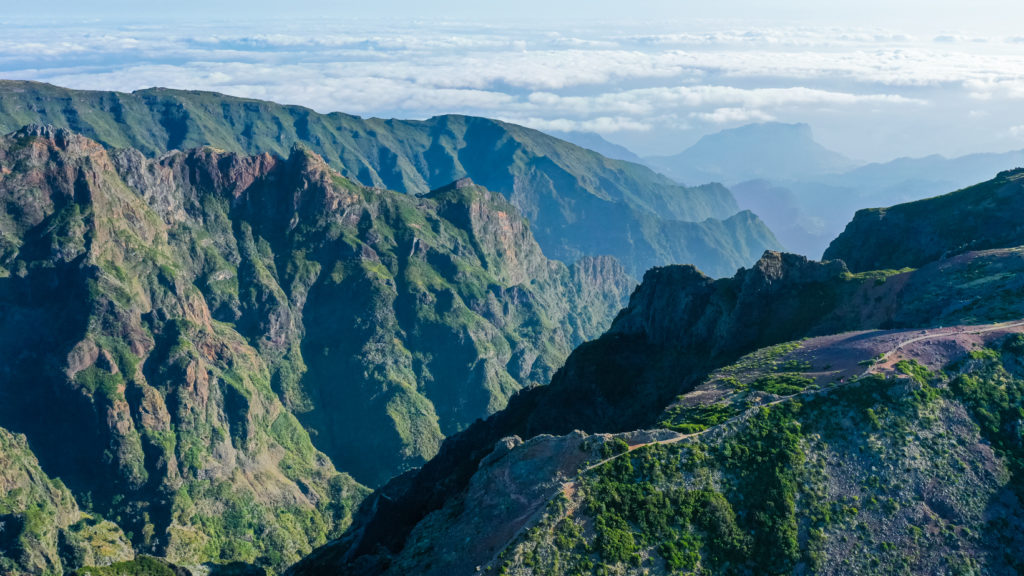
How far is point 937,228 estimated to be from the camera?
547 ft

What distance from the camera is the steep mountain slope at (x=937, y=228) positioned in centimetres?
15485

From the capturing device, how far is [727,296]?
145m

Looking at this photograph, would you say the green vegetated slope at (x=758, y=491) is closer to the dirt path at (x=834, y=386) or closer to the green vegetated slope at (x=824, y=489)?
the green vegetated slope at (x=824, y=489)

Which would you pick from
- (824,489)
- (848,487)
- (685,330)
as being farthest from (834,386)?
(685,330)

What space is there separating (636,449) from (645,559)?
1285 centimetres

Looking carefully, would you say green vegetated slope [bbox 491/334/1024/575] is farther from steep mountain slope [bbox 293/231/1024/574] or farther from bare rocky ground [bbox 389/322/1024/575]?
steep mountain slope [bbox 293/231/1024/574]

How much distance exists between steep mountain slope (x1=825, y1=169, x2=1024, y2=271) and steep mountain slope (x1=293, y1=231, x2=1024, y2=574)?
22.0 meters

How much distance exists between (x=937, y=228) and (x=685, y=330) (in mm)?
69787

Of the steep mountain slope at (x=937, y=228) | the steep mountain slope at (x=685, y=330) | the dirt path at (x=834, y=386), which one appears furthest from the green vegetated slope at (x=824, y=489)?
the steep mountain slope at (x=937, y=228)

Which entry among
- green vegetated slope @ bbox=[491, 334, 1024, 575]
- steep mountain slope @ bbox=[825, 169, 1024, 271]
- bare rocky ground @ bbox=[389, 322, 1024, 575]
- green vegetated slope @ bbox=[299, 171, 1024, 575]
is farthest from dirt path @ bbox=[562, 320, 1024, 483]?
steep mountain slope @ bbox=[825, 169, 1024, 271]

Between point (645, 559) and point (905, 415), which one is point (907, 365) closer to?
point (905, 415)

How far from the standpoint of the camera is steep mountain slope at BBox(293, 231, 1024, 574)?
383ft

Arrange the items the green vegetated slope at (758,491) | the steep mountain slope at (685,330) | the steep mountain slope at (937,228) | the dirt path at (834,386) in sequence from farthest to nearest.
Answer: the steep mountain slope at (937,228) → the steep mountain slope at (685,330) → the dirt path at (834,386) → the green vegetated slope at (758,491)

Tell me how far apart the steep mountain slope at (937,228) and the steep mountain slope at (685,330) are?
2203cm
